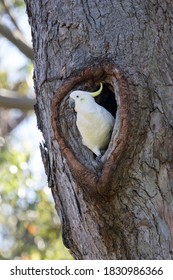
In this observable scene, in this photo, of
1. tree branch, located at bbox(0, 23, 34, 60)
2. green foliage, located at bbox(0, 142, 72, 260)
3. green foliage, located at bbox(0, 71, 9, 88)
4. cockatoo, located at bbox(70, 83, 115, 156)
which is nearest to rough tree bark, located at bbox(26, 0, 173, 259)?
cockatoo, located at bbox(70, 83, 115, 156)

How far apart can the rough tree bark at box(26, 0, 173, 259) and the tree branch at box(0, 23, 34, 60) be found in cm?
193

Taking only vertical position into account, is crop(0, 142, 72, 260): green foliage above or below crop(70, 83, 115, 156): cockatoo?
below

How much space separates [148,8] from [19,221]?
3.84 m

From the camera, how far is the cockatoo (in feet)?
7.04

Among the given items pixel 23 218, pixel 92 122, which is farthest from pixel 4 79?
pixel 92 122

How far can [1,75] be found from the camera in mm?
5926

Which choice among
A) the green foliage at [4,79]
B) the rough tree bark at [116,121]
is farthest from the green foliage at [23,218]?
the rough tree bark at [116,121]

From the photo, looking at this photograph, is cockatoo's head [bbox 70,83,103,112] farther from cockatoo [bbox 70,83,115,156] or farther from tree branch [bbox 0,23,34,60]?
tree branch [bbox 0,23,34,60]

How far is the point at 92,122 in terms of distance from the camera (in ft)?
7.09

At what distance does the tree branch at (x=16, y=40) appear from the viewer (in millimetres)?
4348

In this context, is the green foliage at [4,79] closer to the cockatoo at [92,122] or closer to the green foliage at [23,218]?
the green foliage at [23,218]

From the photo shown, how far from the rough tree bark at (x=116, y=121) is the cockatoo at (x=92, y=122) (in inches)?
1.4

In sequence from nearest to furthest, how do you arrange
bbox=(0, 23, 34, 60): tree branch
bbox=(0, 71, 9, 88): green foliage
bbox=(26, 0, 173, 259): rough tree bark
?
bbox=(26, 0, 173, 259): rough tree bark < bbox=(0, 23, 34, 60): tree branch < bbox=(0, 71, 9, 88): green foliage
